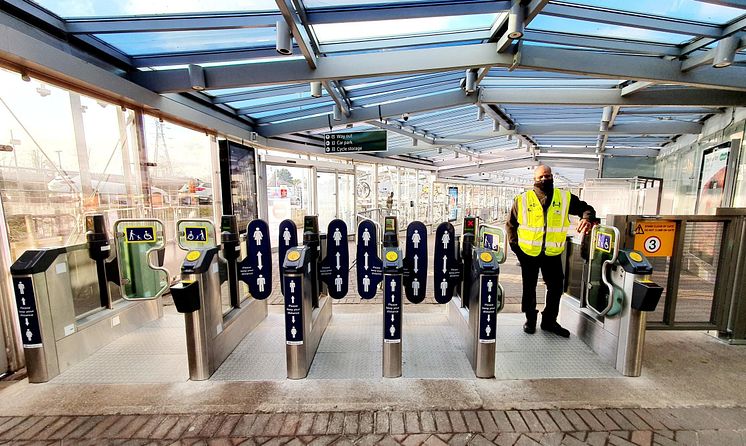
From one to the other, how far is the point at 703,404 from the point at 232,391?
3450mm

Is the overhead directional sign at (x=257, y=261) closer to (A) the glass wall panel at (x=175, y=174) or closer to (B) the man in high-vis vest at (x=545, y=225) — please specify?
(A) the glass wall panel at (x=175, y=174)

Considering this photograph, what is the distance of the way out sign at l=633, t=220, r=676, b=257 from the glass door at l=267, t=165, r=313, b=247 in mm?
6661

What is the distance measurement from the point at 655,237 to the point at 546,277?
112cm

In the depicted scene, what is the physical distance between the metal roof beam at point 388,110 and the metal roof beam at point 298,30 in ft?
6.51

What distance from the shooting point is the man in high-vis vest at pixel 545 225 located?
2895 millimetres

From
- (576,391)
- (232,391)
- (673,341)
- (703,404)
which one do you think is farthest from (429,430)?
(673,341)

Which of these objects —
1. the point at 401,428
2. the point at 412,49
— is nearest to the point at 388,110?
the point at 412,49

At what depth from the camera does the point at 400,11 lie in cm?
265

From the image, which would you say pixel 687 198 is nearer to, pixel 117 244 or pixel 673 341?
pixel 673 341

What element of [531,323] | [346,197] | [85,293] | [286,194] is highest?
[286,194]

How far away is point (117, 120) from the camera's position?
3.78 metres

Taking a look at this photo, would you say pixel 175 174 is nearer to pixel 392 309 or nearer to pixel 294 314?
pixel 294 314

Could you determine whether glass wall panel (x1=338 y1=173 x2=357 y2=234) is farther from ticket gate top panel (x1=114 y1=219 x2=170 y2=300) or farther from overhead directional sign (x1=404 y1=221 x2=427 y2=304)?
overhead directional sign (x1=404 y1=221 x2=427 y2=304)

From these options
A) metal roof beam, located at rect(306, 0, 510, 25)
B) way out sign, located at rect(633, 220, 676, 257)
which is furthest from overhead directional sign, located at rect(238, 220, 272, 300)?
way out sign, located at rect(633, 220, 676, 257)
